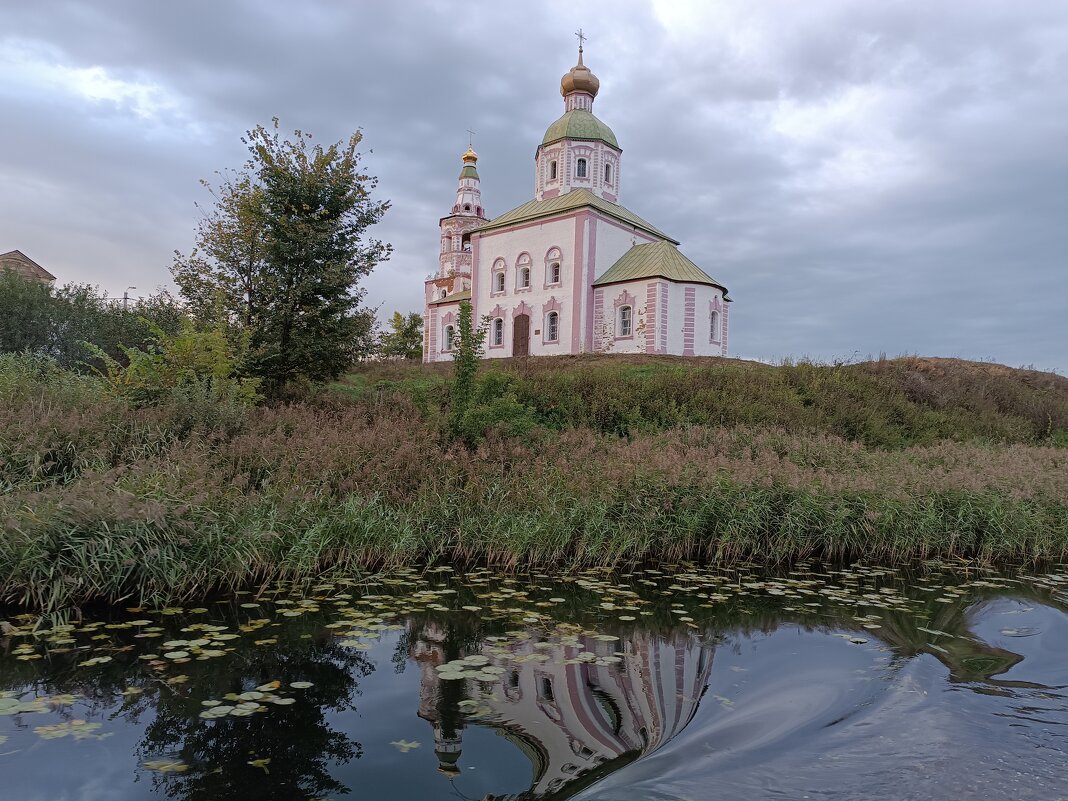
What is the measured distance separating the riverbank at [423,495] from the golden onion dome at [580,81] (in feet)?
92.8

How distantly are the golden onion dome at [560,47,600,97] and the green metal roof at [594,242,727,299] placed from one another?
10.5 metres

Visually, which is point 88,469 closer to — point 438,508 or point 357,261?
point 438,508

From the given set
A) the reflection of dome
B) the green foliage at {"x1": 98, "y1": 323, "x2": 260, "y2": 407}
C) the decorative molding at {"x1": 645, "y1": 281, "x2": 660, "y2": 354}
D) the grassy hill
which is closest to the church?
the decorative molding at {"x1": 645, "y1": 281, "x2": 660, "y2": 354}

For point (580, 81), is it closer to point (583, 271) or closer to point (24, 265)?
point (583, 271)

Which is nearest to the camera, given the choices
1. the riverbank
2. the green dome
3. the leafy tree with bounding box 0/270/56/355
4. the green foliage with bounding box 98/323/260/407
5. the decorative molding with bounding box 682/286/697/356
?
the riverbank

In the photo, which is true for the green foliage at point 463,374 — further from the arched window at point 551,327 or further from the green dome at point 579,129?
the green dome at point 579,129

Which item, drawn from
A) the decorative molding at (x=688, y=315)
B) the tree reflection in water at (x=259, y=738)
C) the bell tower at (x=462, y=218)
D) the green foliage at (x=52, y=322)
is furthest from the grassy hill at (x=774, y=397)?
the bell tower at (x=462, y=218)

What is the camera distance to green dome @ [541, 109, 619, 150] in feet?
113

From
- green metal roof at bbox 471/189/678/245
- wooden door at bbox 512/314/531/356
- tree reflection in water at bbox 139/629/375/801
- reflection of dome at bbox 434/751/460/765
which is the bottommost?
reflection of dome at bbox 434/751/460/765

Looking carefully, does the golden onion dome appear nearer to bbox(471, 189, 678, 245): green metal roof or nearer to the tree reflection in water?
bbox(471, 189, 678, 245): green metal roof

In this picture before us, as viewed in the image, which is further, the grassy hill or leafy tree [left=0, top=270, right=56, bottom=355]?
leafy tree [left=0, top=270, right=56, bottom=355]

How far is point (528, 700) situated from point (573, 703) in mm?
264

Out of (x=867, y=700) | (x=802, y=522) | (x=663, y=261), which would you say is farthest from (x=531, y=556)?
(x=663, y=261)

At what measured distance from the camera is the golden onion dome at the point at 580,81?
36.2m
